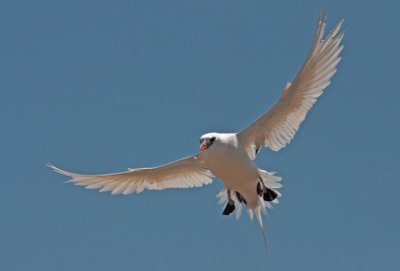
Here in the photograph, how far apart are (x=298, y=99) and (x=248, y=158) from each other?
6.15ft

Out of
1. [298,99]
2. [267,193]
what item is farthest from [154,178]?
[298,99]

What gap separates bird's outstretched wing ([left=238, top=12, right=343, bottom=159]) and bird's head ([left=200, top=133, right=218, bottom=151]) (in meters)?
1.21

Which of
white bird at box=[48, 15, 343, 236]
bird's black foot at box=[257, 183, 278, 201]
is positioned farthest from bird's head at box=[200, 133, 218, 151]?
bird's black foot at box=[257, 183, 278, 201]

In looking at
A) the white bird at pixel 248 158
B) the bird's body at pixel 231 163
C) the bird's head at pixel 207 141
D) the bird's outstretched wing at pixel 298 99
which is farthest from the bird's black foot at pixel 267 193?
the bird's head at pixel 207 141

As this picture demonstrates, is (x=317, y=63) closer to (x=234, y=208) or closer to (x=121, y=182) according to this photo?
(x=234, y=208)

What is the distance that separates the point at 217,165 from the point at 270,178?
6.70 feet

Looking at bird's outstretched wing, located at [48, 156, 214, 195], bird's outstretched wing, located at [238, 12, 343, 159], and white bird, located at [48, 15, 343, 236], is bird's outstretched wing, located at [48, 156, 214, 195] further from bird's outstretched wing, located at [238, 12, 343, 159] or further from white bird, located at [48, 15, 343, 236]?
bird's outstretched wing, located at [238, 12, 343, 159]

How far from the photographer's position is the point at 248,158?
67.5 feet

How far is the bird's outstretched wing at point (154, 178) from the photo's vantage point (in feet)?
73.9

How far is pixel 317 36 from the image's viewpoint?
18172mm

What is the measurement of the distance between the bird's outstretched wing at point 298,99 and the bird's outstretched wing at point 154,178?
77.4 inches

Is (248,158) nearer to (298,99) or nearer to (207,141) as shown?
(207,141)

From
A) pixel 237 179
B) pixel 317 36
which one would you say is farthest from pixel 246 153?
pixel 317 36

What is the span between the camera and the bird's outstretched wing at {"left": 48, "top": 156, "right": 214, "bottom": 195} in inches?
886
